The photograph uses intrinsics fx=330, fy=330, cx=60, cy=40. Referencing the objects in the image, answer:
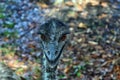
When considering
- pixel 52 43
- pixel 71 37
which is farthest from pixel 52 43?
pixel 71 37

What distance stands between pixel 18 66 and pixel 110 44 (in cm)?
229

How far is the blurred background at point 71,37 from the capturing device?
22.9ft

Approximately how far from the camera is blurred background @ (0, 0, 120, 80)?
22.9 feet

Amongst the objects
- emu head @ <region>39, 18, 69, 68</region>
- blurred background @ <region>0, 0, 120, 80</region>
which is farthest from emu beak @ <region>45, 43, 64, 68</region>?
blurred background @ <region>0, 0, 120, 80</region>

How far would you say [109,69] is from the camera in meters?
7.07

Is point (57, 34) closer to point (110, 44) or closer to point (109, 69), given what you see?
point (109, 69)

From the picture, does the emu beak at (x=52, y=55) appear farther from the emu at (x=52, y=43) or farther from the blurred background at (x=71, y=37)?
the blurred background at (x=71, y=37)

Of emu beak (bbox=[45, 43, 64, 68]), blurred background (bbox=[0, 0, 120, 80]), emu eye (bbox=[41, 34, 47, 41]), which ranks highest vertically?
emu eye (bbox=[41, 34, 47, 41])

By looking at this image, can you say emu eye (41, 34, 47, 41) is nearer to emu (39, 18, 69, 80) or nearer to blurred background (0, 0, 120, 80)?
emu (39, 18, 69, 80)

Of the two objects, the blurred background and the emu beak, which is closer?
the emu beak

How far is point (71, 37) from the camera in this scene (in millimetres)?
8016

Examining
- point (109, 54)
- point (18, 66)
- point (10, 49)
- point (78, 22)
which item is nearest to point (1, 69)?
point (18, 66)

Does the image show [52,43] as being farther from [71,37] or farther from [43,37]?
[71,37]

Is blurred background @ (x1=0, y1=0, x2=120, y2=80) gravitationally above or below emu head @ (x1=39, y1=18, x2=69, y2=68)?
below
